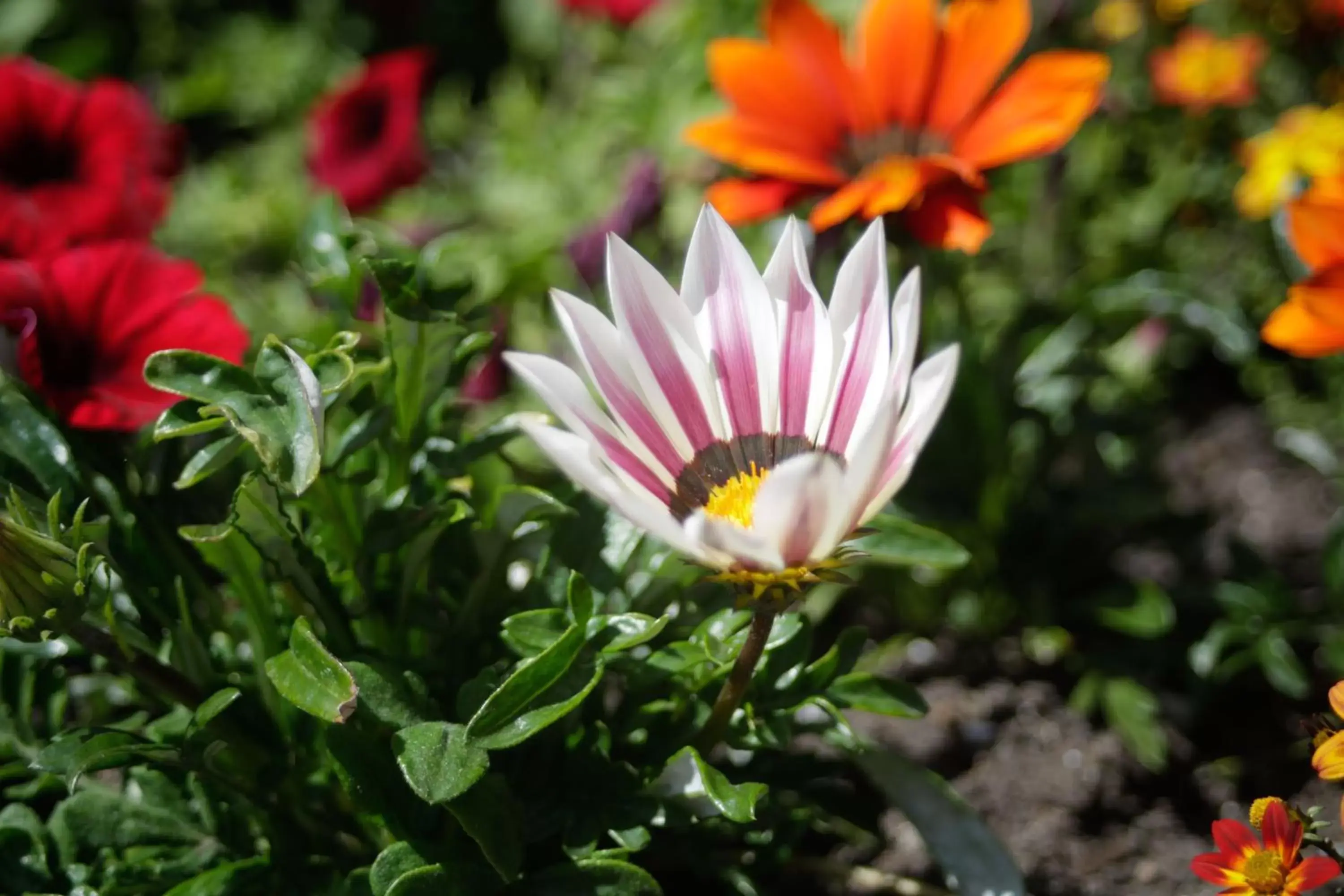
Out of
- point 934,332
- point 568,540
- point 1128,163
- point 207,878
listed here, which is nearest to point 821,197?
point 934,332

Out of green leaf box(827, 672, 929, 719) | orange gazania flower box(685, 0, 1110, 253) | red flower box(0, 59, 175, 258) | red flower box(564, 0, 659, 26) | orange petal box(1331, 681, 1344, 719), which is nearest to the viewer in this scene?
orange petal box(1331, 681, 1344, 719)

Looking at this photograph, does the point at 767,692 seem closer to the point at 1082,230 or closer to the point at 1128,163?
the point at 1082,230

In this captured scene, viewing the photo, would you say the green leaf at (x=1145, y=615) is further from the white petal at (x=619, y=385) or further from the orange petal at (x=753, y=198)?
the white petal at (x=619, y=385)

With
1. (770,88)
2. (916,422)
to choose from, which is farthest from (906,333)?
(770,88)

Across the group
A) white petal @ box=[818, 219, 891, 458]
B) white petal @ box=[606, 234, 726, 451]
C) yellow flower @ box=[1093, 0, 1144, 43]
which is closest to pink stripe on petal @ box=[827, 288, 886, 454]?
white petal @ box=[818, 219, 891, 458]

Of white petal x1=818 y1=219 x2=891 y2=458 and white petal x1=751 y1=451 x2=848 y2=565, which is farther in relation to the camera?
white petal x1=818 y1=219 x2=891 y2=458

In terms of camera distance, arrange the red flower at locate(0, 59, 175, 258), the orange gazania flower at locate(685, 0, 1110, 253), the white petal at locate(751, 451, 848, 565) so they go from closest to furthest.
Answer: the white petal at locate(751, 451, 848, 565)
the orange gazania flower at locate(685, 0, 1110, 253)
the red flower at locate(0, 59, 175, 258)

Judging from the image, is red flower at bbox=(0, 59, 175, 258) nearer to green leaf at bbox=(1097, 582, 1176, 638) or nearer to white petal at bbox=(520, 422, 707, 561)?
white petal at bbox=(520, 422, 707, 561)

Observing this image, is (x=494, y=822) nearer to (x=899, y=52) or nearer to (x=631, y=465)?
(x=631, y=465)
